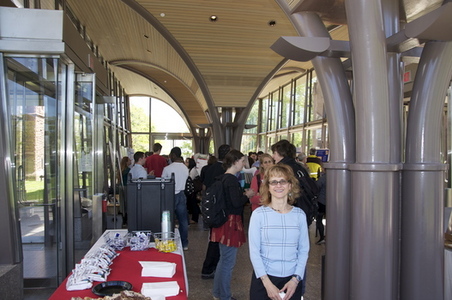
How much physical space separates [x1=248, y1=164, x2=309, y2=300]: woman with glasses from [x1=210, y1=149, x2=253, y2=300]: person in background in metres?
1.23

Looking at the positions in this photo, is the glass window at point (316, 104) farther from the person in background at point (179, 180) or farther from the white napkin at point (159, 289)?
the white napkin at point (159, 289)

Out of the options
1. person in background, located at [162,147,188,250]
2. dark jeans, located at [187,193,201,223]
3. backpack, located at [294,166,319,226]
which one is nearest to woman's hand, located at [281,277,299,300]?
backpack, located at [294,166,319,226]

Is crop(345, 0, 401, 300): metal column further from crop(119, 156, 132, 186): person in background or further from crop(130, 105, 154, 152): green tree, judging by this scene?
crop(130, 105, 154, 152): green tree

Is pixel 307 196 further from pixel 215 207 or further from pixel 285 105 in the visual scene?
pixel 285 105

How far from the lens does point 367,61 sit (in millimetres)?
2764

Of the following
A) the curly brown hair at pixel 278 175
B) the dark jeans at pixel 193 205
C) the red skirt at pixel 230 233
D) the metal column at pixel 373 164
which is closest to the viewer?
the curly brown hair at pixel 278 175

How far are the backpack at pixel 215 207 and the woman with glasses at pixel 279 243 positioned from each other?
4.16ft

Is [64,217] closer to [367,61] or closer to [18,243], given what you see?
[18,243]

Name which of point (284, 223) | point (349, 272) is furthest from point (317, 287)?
point (284, 223)

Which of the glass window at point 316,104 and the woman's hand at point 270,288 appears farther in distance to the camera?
the glass window at point 316,104

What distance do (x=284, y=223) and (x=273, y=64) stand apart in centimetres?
976

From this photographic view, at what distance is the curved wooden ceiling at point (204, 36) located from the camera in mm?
8781

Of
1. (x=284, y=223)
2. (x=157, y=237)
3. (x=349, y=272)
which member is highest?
(x=284, y=223)

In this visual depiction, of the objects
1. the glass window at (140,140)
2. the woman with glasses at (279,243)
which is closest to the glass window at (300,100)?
the glass window at (140,140)
